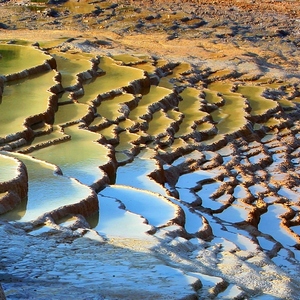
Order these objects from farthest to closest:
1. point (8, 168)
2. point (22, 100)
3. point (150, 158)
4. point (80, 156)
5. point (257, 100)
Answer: point (257, 100), point (22, 100), point (150, 158), point (80, 156), point (8, 168)

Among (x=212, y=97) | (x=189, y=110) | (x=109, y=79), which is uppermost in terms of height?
(x=109, y=79)

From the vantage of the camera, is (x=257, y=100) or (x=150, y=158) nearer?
(x=150, y=158)

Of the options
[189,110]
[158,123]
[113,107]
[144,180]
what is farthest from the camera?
[189,110]

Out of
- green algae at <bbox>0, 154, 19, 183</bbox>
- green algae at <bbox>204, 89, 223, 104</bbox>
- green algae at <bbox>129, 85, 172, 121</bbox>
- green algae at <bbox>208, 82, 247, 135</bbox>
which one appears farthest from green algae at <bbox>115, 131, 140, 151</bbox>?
green algae at <bbox>204, 89, 223, 104</bbox>

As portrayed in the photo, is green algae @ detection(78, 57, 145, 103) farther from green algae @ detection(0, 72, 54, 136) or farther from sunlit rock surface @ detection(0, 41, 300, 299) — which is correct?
green algae @ detection(0, 72, 54, 136)

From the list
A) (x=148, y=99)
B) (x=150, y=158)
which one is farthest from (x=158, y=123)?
(x=150, y=158)

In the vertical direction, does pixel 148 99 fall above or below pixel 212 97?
above

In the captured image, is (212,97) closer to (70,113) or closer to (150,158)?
(70,113)
